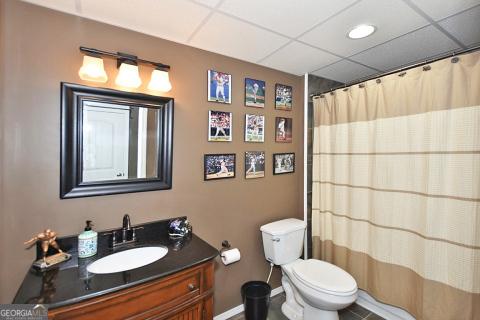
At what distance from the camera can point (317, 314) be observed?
67.4 inches

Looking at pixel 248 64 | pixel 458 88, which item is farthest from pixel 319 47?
pixel 458 88

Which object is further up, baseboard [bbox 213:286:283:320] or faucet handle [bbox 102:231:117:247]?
faucet handle [bbox 102:231:117:247]

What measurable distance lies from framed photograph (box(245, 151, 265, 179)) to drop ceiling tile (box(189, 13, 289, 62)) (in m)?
0.86

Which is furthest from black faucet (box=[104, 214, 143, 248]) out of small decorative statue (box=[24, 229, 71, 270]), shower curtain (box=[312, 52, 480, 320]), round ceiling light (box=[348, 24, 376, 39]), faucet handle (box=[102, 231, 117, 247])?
round ceiling light (box=[348, 24, 376, 39])

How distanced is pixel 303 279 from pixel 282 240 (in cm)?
37

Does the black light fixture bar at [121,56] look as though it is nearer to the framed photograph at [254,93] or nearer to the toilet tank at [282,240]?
the framed photograph at [254,93]

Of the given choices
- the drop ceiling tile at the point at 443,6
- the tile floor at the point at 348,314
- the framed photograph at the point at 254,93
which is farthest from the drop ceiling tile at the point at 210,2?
Answer: the tile floor at the point at 348,314

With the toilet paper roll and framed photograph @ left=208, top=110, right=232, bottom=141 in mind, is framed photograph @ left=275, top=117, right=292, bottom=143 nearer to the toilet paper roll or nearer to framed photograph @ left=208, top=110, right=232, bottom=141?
framed photograph @ left=208, top=110, right=232, bottom=141

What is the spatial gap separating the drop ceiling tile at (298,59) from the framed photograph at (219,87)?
41cm

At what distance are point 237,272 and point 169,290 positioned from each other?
991 mm

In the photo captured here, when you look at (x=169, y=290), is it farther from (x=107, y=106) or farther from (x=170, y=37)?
(x=170, y=37)

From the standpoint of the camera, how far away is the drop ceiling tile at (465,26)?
4.43ft

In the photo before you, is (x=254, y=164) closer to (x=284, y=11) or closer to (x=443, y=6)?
(x=284, y=11)

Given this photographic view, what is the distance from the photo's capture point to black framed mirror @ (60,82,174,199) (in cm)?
132
